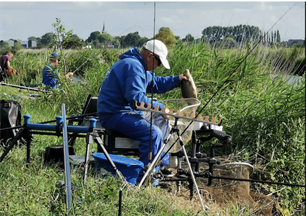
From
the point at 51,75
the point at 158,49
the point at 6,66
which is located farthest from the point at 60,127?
the point at 6,66

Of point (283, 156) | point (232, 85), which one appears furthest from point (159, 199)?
point (232, 85)

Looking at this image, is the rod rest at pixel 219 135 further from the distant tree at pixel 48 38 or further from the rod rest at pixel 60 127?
the distant tree at pixel 48 38

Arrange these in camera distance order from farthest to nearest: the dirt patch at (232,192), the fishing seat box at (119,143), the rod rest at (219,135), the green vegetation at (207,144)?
the dirt patch at (232,192), the fishing seat box at (119,143), the rod rest at (219,135), the green vegetation at (207,144)

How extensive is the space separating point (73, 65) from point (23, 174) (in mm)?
8083

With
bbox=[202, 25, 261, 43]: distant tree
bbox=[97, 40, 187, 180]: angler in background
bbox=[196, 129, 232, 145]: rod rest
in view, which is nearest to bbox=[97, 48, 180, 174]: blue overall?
bbox=[97, 40, 187, 180]: angler in background

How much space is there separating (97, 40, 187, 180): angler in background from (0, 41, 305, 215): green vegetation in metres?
0.58

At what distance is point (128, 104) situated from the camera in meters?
4.50

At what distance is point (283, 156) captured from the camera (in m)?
5.91

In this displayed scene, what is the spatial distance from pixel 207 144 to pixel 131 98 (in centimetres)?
231

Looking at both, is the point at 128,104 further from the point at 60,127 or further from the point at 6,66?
the point at 6,66

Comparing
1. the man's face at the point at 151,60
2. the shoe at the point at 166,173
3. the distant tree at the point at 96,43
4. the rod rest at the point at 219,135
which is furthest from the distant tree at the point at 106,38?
the rod rest at the point at 219,135

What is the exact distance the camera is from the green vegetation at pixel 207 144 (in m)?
3.36

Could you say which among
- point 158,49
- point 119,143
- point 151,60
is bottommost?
point 119,143

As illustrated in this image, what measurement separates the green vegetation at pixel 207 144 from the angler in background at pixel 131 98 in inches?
23.0
